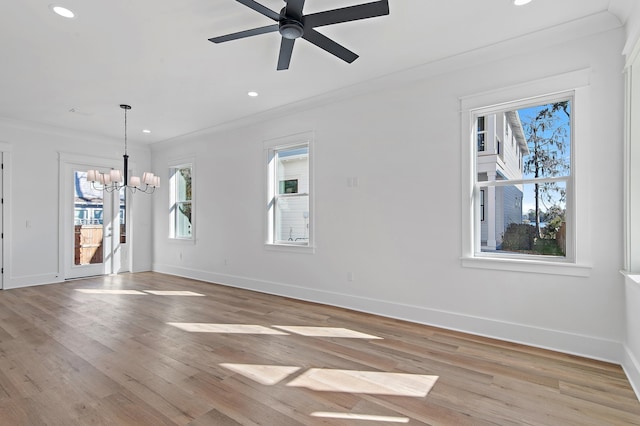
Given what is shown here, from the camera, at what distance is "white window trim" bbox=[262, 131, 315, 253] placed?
16.4 feet

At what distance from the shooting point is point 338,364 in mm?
2857

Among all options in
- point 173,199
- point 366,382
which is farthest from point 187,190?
point 366,382

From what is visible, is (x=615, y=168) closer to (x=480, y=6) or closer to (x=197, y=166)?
(x=480, y=6)

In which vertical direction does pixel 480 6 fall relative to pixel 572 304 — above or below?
above

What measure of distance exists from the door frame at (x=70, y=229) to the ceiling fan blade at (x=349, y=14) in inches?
249

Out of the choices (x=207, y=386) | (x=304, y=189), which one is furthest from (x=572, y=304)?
(x=304, y=189)

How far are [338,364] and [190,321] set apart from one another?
204 centimetres

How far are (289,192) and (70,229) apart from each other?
4.55 metres

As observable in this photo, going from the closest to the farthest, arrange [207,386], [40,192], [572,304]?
[207,386] < [572,304] < [40,192]

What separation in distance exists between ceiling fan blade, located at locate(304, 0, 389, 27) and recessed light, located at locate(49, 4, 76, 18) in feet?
6.54

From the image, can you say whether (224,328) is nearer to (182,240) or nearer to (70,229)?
(182,240)

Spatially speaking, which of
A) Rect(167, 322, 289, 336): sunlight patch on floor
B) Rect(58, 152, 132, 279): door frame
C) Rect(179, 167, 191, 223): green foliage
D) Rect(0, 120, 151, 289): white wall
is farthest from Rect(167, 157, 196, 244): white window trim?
Rect(167, 322, 289, 336): sunlight patch on floor

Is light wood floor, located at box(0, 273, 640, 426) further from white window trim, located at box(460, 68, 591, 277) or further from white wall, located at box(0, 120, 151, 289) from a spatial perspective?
white wall, located at box(0, 120, 151, 289)

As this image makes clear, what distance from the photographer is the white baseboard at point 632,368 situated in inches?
94.0
